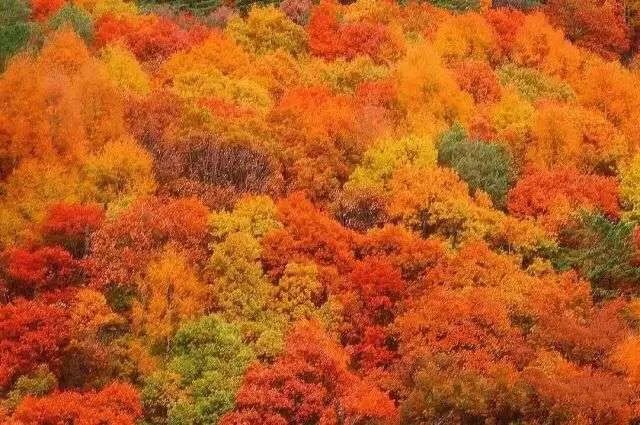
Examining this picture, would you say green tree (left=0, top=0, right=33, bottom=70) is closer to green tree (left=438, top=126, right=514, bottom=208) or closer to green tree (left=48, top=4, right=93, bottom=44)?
green tree (left=48, top=4, right=93, bottom=44)

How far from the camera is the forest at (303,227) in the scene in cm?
4447

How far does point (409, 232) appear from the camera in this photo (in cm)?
5781

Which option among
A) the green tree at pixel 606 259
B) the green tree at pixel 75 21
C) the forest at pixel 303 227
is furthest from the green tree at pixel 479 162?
the green tree at pixel 75 21

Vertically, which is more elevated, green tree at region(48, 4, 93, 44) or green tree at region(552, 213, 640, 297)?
green tree at region(552, 213, 640, 297)

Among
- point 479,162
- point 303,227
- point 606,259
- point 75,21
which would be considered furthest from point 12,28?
point 606,259

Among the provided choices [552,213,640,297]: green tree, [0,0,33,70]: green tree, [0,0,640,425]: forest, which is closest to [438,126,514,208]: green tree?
[0,0,640,425]: forest

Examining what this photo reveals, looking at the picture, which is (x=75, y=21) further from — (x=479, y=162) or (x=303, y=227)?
(x=479, y=162)

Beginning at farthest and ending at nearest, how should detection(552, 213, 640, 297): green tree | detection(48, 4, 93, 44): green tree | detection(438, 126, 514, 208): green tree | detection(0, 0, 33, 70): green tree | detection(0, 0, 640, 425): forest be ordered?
detection(48, 4, 93, 44): green tree
detection(0, 0, 33, 70): green tree
detection(438, 126, 514, 208): green tree
detection(552, 213, 640, 297): green tree
detection(0, 0, 640, 425): forest

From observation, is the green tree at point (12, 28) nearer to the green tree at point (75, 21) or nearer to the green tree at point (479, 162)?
the green tree at point (75, 21)

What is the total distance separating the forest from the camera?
44.5m

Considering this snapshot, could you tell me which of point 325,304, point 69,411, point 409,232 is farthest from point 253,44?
point 69,411

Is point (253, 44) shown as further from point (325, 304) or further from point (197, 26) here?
point (325, 304)

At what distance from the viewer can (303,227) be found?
5625 centimetres

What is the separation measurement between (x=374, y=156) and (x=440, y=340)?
2040 cm
